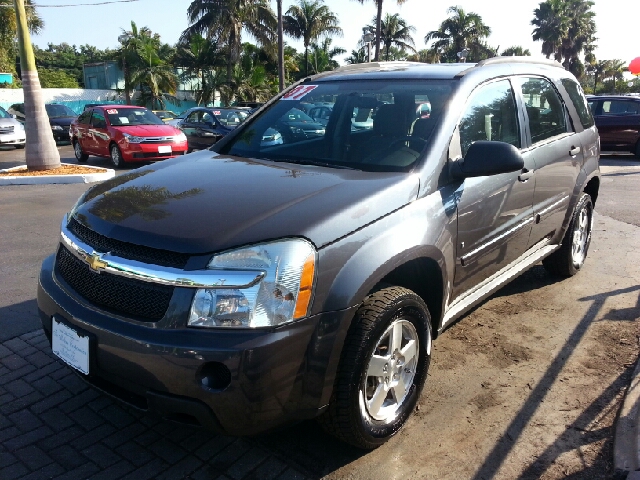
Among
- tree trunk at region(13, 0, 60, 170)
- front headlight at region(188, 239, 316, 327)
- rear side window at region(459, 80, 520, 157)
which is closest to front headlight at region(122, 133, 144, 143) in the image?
tree trunk at region(13, 0, 60, 170)

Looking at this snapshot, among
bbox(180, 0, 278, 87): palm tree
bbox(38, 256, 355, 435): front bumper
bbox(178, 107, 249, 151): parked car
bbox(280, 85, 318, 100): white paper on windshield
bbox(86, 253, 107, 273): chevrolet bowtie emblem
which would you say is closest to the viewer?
bbox(38, 256, 355, 435): front bumper

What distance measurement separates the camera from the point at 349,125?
149 inches

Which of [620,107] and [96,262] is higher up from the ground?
[620,107]

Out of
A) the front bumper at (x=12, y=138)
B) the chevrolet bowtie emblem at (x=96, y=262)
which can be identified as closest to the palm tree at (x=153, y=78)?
the front bumper at (x=12, y=138)

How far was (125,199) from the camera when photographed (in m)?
2.89

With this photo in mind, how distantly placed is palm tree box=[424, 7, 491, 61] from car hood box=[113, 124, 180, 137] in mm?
42012

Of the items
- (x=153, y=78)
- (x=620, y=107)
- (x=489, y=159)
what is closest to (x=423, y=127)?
(x=489, y=159)

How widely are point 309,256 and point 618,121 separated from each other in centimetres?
1543

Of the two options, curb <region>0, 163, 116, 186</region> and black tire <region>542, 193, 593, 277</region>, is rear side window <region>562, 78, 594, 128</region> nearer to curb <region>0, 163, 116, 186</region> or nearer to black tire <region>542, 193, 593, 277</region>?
black tire <region>542, 193, 593, 277</region>

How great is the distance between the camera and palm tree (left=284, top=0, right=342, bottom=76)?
1636 inches

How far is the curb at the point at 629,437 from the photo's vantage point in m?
2.71

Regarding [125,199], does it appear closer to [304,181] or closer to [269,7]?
[304,181]

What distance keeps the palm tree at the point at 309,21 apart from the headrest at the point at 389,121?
3967cm

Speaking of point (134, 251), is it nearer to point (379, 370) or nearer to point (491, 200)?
point (379, 370)
